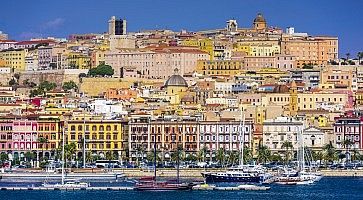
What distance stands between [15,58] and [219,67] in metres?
14.9

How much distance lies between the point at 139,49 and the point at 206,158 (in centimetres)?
3056

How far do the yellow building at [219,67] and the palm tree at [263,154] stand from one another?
26015mm

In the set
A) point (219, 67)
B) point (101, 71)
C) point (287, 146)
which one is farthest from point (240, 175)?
point (219, 67)

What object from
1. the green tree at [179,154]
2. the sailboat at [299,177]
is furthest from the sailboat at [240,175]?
the green tree at [179,154]

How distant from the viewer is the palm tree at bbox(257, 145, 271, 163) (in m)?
62.0

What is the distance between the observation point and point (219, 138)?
63.9 meters

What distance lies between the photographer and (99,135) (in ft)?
212

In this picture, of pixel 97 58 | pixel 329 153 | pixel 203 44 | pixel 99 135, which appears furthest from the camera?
pixel 203 44

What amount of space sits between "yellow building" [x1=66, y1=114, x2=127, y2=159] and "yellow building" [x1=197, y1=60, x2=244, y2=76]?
2515 centimetres

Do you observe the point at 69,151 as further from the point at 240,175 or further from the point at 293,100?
the point at 293,100

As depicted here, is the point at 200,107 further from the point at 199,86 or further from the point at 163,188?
the point at 163,188

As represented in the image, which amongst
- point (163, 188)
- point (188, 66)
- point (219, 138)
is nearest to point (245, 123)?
point (219, 138)

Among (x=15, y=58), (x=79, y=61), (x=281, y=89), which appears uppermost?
(x=15, y=58)

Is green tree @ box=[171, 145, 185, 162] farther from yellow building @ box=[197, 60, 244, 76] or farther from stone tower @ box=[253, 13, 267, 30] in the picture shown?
stone tower @ box=[253, 13, 267, 30]
